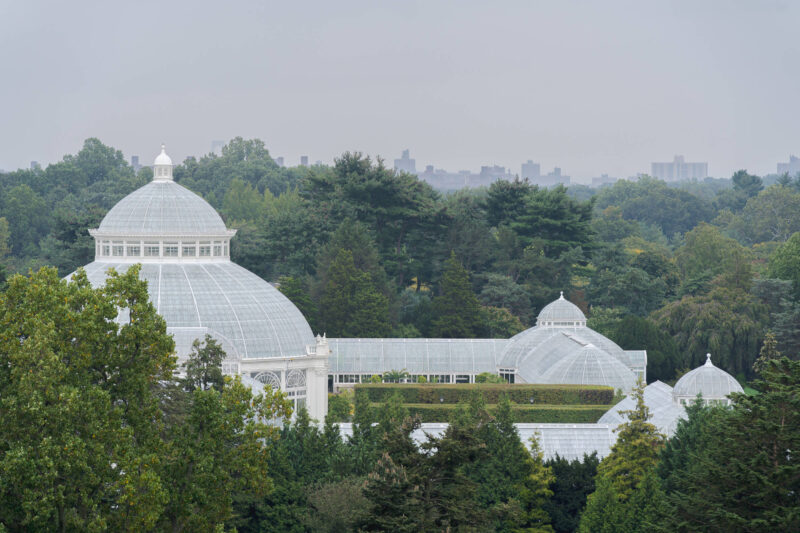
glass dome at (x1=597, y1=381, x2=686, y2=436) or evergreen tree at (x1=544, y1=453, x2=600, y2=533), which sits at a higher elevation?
glass dome at (x1=597, y1=381, x2=686, y2=436)

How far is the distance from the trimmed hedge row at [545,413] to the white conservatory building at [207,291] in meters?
6.80

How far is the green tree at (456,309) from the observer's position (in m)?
94.2

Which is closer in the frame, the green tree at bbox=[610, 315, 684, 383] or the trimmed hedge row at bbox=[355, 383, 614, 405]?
the trimmed hedge row at bbox=[355, 383, 614, 405]

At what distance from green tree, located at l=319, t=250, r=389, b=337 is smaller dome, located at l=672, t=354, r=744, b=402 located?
2760cm

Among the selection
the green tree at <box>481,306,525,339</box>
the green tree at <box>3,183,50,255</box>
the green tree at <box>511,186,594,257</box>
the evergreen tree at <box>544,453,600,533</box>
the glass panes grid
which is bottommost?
the evergreen tree at <box>544,453,600,533</box>

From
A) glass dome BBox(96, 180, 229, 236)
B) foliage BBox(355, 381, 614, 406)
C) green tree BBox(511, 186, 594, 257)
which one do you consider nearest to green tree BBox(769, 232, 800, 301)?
green tree BBox(511, 186, 594, 257)

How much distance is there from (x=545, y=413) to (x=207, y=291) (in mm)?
18548

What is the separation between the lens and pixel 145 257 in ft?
233

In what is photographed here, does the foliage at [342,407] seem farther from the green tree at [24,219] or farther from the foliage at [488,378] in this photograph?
the green tree at [24,219]

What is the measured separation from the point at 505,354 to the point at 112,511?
5402 centimetres

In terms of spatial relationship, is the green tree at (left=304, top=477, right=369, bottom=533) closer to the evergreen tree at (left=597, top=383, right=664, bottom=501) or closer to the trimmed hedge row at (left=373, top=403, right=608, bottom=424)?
the evergreen tree at (left=597, top=383, right=664, bottom=501)

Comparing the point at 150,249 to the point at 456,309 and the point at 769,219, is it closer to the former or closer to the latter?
the point at 456,309

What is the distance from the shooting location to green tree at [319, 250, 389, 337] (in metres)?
91.5

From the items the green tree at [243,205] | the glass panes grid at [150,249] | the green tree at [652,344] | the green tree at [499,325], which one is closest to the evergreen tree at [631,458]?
the glass panes grid at [150,249]
